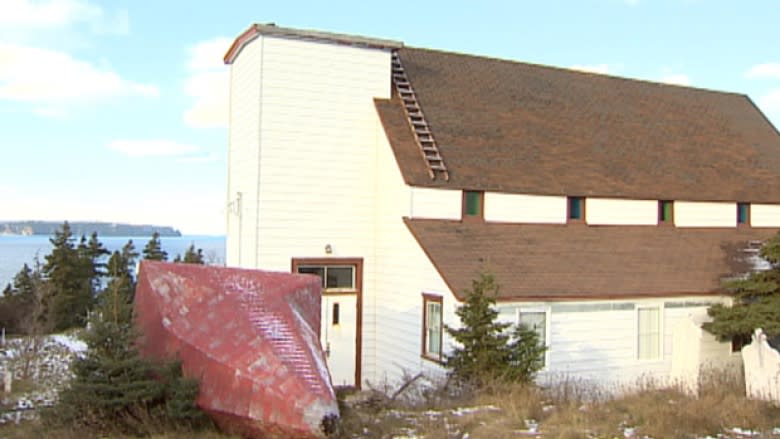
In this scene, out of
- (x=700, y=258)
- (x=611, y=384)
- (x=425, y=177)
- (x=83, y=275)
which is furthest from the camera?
(x=83, y=275)

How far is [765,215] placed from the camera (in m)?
23.6

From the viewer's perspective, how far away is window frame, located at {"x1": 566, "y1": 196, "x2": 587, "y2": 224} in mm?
19906

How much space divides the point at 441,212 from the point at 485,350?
564 cm

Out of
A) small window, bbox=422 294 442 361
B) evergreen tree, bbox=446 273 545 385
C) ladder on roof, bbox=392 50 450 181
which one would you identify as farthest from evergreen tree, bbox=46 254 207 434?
ladder on roof, bbox=392 50 450 181

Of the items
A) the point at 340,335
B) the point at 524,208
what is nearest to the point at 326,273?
the point at 340,335

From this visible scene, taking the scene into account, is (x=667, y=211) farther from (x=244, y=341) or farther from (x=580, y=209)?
(x=244, y=341)

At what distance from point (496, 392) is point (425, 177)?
24.0 feet

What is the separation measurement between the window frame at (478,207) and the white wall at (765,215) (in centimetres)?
1036

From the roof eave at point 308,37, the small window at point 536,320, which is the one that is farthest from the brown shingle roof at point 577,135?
the small window at point 536,320

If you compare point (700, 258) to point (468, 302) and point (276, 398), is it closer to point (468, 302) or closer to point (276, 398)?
point (468, 302)

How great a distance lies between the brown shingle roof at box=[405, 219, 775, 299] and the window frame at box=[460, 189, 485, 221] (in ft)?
0.84

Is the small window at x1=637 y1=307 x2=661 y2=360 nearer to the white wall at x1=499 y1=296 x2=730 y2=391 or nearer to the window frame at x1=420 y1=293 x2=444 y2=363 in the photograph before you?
the white wall at x1=499 y1=296 x2=730 y2=391

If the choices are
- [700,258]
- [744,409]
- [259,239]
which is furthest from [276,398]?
[700,258]

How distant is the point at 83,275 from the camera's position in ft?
161
